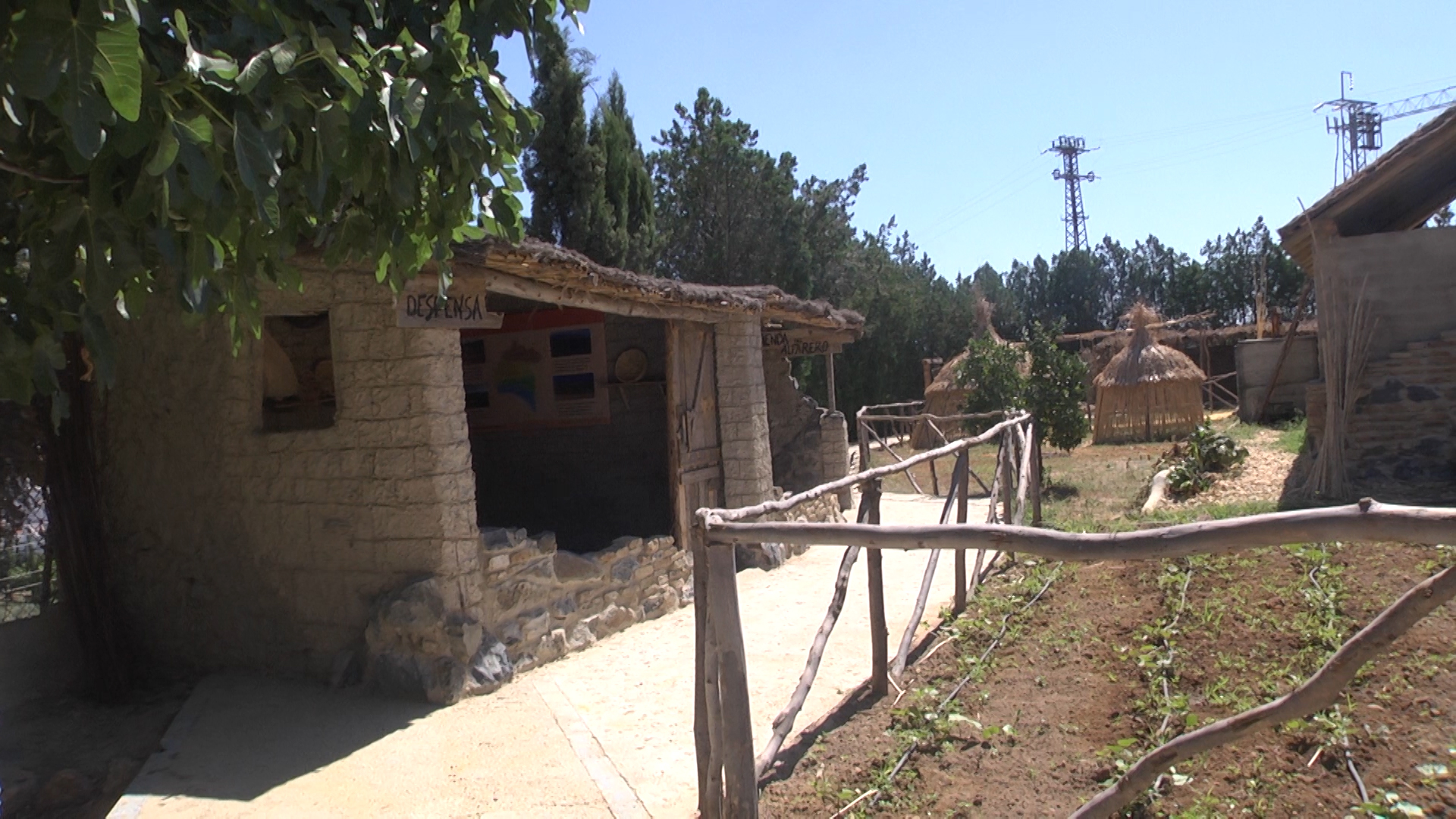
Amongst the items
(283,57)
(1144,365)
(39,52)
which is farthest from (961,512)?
(1144,365)

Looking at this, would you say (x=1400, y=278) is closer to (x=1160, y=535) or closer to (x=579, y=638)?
(x=579, y=638)

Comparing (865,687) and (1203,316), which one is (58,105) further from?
(1203,316)

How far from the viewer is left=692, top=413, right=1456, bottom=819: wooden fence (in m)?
2.30

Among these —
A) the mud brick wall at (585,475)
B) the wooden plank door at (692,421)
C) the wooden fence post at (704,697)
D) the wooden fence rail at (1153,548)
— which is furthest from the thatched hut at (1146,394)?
the wooden fence post at (704,697)

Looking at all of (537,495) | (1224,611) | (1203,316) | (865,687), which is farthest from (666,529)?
(1203,316)

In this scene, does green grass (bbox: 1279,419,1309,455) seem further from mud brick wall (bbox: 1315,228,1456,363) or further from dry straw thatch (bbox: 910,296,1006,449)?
dry straw thatch (bbox: 910,296,1006,449)

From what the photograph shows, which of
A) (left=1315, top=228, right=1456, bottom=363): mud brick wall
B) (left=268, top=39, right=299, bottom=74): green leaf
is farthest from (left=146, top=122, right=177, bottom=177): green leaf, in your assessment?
(left=1315, top=228, right=1456, bottom=363): mud brick wall

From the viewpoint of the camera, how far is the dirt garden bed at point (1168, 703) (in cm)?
325

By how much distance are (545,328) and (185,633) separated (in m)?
3.75

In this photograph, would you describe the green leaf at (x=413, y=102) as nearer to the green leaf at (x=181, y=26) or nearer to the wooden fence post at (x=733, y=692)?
the green leaf at (x=181, y=26)

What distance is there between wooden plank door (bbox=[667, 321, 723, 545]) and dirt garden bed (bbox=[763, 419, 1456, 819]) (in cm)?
323

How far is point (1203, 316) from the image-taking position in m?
25.9

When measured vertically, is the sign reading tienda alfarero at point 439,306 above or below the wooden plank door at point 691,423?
above

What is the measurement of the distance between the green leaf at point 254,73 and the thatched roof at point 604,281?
2.84 m
